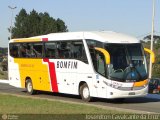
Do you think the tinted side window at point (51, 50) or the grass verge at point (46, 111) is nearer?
the grass verge at point (46, 111)

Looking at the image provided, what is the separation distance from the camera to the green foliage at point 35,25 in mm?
91162

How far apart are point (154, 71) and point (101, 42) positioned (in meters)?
46.8

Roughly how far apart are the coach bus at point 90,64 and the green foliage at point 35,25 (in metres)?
64.8

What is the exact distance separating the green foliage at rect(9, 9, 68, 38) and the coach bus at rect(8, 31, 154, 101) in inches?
2552

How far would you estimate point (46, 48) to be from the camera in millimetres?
25047

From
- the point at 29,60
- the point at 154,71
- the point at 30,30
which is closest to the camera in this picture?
the point at 29,60

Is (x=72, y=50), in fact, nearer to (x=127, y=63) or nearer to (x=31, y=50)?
(x=127, y=63)

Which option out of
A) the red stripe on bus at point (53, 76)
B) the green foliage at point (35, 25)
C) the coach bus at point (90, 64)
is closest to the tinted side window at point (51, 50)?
the coach bus at point (90, 64)

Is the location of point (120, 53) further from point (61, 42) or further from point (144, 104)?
point (61, 42)

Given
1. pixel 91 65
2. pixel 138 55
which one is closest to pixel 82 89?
pixel 91 65

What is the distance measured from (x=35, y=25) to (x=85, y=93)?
238 ft

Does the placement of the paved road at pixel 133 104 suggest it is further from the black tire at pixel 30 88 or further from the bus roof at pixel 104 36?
the bus roof at pixel 104 36

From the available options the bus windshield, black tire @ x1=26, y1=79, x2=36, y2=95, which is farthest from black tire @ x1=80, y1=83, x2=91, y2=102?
black tire @ x1=26, y1=79, x2=36, y2=95

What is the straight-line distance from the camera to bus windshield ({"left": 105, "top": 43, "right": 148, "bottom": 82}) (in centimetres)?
2062
